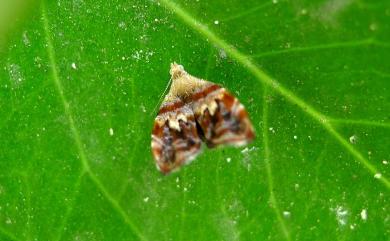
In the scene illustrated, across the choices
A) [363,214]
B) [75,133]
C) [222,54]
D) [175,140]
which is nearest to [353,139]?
[363,214]

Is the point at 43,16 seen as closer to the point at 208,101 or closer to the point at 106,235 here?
the point at 208,101

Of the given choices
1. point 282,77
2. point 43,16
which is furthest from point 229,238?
point 43,16

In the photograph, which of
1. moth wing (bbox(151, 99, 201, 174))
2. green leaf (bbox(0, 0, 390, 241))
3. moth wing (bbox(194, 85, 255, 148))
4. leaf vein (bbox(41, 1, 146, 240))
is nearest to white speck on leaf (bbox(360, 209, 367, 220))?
green leaf (bbox(0, 0, 390, 241))

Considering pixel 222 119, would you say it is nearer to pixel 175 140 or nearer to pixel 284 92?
pixel 175 140

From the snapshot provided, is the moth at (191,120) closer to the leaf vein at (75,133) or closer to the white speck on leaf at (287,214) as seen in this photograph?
the leaf vein at (75,133)

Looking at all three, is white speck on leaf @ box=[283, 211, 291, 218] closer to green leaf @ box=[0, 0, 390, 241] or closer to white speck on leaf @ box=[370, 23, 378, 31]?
green leaf @ box=[0, 0, 390, 241]

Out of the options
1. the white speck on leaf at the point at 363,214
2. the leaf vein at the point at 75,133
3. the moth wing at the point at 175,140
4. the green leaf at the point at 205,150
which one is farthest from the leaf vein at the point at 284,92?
the leaf vein at the point at 75,133

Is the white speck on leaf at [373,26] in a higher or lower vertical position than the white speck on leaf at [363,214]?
higher

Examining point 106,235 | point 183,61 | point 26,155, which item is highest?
point 183,61
